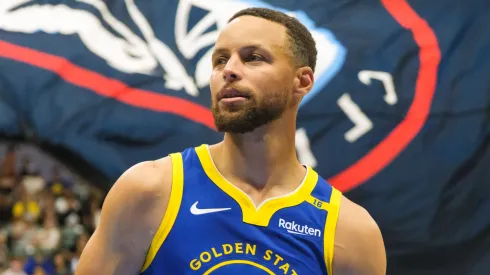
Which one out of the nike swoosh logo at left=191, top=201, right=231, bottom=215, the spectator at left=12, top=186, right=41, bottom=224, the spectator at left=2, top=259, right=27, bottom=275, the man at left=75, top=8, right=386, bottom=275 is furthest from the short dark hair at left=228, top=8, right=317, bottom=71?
the spectator at left=12, top=186, right=41, bottom=224

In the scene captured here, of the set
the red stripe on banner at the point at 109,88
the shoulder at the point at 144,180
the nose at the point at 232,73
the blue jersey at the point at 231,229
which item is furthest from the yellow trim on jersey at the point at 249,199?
the red stripe on banner at the point at 109,88

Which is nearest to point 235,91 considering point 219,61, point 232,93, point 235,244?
point 232,93

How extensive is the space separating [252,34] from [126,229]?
537 mm

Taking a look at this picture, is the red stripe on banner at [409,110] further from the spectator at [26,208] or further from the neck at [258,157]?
the spectator at [26,208]

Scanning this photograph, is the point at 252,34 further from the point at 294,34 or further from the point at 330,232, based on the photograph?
the point at 330,232

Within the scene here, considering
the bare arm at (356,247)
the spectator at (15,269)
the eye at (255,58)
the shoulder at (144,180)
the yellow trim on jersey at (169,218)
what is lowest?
the spectator at (15,269)

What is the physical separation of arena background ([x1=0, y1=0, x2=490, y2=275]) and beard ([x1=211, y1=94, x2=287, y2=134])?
153 cm

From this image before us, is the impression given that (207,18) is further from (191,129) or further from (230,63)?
(230,63)

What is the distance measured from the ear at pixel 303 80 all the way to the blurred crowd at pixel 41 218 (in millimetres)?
3699

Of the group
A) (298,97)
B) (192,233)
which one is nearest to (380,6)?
(298,97)

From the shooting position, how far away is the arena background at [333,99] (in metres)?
2.94

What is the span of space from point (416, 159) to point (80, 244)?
11.0 feet

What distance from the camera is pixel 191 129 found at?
9.76ft

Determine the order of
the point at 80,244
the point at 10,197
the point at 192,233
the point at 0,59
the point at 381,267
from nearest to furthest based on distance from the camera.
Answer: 1. the point at 192,233
2. the point at 381,267
3. the point at 0,59
4. the point at 80,244
5. the point at 10,197
